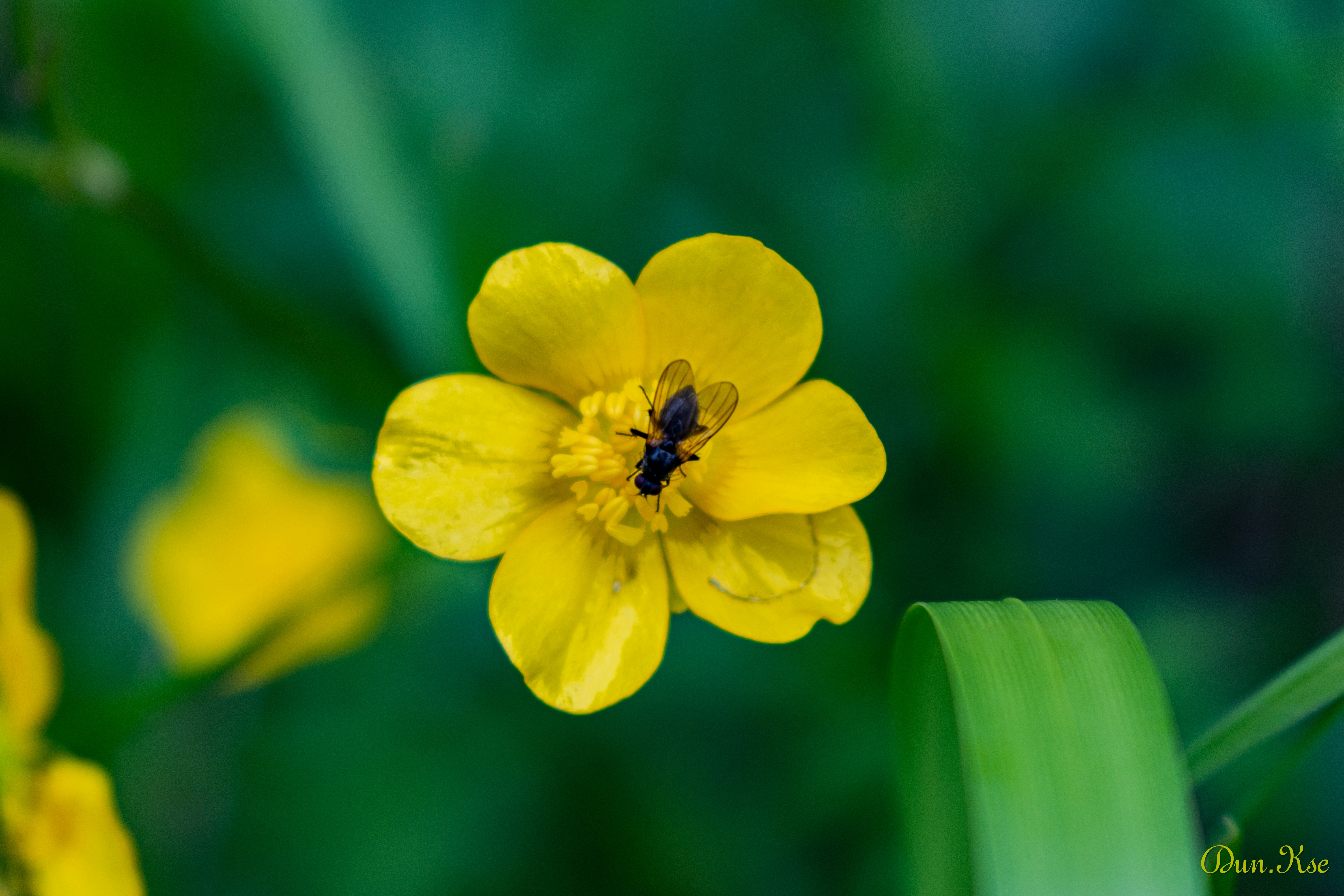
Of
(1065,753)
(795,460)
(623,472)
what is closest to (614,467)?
(623,472)

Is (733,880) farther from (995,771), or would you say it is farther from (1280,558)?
(1280,558)

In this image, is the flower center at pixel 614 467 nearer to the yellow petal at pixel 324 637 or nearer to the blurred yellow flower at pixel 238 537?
the yellow petal at pixel 324 637

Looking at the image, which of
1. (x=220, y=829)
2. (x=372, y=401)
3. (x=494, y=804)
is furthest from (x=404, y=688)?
(x=372, y=401)

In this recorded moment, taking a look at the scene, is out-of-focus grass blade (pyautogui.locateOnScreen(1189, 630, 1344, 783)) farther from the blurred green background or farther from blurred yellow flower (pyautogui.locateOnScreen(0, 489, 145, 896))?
blurred yellow flower (pyautogui.locateOnScreen(0, 489, 145, 896))

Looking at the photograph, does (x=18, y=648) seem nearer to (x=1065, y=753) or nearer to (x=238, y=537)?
(x=238, y=537)

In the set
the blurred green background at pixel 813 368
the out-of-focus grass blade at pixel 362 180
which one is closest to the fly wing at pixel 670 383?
the out-of-focus grass blade at pixel 362 180

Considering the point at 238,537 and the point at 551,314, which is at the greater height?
the point at 551,314

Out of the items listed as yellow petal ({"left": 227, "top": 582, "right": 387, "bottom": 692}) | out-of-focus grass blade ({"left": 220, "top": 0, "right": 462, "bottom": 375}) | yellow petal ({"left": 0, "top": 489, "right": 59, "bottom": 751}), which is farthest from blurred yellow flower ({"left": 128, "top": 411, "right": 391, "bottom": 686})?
yellow petal ({"left": 0, "top": 489, "right": 59, "bottom": 751})
